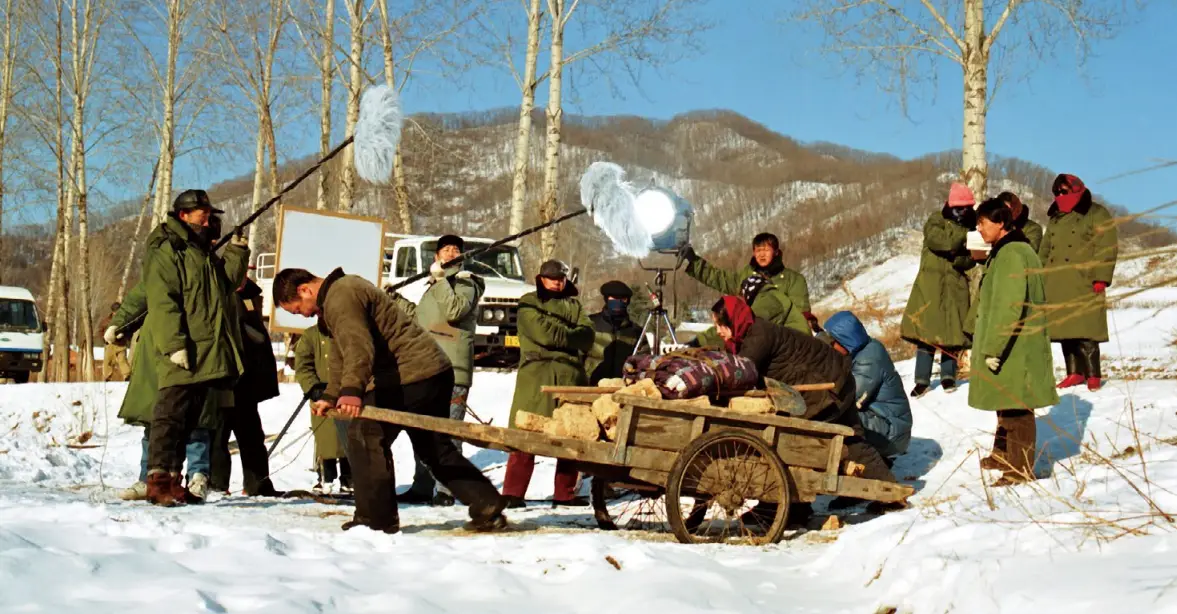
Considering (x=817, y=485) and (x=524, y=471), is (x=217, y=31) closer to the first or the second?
(x=524, y=471)

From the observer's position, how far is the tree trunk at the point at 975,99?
11.9 m

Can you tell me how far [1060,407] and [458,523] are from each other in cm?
497

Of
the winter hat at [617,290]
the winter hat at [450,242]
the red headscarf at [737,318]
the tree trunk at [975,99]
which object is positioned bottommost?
the red headscarf at [737,318]

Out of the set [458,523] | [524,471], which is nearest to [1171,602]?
[458,523]

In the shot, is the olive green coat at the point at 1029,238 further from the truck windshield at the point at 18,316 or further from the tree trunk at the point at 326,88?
the truck windshield at the point at 18,316

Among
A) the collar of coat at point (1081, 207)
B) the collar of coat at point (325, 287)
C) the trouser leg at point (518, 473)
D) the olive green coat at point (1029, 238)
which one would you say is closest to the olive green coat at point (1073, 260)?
the collar of coat at point (1081, 207)

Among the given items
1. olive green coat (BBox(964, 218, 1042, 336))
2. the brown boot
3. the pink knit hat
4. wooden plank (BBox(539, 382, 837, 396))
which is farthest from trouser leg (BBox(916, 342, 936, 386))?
the brown boot

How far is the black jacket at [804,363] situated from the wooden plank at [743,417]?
0.45 m

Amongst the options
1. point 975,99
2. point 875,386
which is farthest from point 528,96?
point 875,386

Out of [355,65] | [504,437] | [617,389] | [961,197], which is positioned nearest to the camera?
[504,437]

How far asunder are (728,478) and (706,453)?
7.4 inches

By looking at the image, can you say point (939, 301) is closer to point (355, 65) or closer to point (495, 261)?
point (495, 261)

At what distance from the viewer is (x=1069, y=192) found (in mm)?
9297

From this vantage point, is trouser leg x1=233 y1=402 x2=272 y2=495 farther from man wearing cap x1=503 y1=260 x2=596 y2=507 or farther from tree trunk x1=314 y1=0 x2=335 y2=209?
tree trunk x1=314 y1=0 x2=335 y2=209
